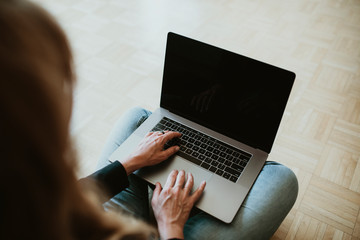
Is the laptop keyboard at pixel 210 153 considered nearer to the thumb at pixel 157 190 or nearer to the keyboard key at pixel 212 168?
the keyboard key at pixel 212 168

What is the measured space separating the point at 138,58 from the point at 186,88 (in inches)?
38.8

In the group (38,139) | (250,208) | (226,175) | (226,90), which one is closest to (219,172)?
(226,175)

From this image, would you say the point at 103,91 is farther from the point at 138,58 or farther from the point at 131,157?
the point at 131,157

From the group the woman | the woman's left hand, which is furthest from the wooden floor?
the woman

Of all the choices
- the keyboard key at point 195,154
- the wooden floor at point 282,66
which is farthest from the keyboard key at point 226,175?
the wooden floor at point 282,66

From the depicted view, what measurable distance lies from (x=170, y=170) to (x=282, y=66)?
1.21 metres

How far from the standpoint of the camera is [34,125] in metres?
0.31

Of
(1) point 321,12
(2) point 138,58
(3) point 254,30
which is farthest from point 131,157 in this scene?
(1) point 321,12

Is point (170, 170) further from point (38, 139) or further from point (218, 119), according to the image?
point (38, 139)

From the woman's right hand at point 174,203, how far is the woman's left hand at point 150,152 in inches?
2.6

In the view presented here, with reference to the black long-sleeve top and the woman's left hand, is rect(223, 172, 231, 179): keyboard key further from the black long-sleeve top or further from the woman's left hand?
the black long-sleeve top

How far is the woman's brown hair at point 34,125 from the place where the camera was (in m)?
0.30

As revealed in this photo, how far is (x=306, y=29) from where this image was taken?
2.11 metres

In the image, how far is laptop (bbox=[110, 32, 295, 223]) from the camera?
33.3 inches
